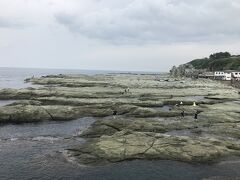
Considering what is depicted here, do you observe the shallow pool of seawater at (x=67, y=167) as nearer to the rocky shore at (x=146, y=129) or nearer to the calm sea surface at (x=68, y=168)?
the calm sea surface at (x=68, y=168)

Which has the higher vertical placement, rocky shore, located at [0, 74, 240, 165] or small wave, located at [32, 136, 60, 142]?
rocky shore, located at [0, 74, 240, 165]

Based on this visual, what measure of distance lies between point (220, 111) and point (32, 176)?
52.5 m

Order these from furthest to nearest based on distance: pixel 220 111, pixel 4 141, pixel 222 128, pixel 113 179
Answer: pixel 220 111
pixel 222 128
pixel 4 141
pixel 113 179

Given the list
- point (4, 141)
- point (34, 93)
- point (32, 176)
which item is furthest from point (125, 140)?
point (34, 93)

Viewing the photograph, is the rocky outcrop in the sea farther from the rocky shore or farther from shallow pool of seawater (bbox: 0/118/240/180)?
shallow pool of seawater (bbox: 0/118/240/180)

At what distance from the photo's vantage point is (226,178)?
129 ft

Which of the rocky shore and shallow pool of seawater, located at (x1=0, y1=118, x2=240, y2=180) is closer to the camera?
shallow pool of seawater, located at (x1=0, y1=118, x2=240, y2=180)

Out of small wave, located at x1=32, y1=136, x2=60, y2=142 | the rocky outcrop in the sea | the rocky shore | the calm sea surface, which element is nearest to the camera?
the calm sea surface

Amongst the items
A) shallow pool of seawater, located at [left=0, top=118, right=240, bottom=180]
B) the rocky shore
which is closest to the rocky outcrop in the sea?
the rocky shore

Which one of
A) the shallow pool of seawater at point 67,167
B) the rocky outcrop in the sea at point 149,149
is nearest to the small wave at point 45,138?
the shallow pool of seawater at point 67,167

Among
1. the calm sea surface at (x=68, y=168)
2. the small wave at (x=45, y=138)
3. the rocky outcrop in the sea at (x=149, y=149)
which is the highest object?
the rocky outcrop in the sea at (x=149, y=149)

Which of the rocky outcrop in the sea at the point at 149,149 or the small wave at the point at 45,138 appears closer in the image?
the rocky outcrop in the sea at the point at 149,149

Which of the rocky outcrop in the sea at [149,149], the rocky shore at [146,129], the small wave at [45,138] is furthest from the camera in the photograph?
the small wave at [45,138]

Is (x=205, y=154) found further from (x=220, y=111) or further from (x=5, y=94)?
(x=5, y=94)
